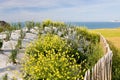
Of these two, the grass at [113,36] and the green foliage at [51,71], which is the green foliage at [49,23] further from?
the green foliage at [51,71]

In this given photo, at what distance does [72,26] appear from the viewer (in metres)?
22.9

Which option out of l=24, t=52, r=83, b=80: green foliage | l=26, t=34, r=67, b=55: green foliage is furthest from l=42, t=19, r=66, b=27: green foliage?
l=24, t=52, r=83, b=80: green foliage

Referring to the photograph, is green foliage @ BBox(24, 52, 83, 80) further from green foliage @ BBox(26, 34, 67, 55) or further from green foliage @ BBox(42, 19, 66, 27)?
green foliage @ BBox(42, 19, 66, 27)

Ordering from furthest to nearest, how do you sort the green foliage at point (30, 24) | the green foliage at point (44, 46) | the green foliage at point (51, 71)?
1. the green foliage at point (30, 24)
2. the green foliage at point (44, 46)
3. the green foliage at point (51, 71)

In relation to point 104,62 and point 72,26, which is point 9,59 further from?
point 72,26

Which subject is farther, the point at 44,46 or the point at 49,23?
the point at 49,23

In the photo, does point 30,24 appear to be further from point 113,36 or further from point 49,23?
point 113,36

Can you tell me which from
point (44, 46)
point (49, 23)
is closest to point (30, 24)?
point (49, 23)

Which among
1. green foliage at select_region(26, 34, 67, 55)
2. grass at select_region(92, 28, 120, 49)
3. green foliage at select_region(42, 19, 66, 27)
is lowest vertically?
grass at select_region(92, 28, 120, 49)

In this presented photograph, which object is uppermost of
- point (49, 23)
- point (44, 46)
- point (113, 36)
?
point (44, 46)

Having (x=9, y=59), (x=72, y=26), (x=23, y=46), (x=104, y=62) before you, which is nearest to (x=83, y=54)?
(x=23, y=46)

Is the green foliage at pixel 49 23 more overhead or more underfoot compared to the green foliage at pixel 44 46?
more underfoot

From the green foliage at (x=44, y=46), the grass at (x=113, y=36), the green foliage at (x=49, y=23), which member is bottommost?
the grass at (x=113, y=36)

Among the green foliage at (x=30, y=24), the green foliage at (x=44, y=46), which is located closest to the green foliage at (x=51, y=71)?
the green foliage at (x=44, y=46)
